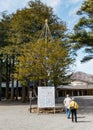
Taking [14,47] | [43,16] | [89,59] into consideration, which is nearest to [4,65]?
[14,47]

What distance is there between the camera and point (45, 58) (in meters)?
33.5

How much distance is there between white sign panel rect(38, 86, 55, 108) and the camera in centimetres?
2898

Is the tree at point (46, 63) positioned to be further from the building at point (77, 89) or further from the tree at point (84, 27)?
the building at point (77, 89)

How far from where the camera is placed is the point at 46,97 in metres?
29.1

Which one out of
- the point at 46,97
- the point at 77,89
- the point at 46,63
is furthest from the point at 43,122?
the point at 77,89

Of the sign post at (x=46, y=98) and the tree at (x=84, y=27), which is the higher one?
the tree at (x=84, y=27)

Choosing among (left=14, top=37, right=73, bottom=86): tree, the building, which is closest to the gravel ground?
(left=14, top=37, right=73, bottom=86): tree

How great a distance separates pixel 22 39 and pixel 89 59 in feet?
39.9

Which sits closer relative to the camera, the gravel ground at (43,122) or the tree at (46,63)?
the gravel ground at (43,122)

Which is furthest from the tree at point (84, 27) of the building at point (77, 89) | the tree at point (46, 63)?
the building at point (77, 89)

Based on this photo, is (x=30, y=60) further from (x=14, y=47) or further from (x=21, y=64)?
(x=14, y=47)

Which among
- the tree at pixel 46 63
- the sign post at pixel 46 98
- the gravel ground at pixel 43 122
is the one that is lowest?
the gravel ground at pixel 43 122

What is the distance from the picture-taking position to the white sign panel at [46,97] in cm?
2898

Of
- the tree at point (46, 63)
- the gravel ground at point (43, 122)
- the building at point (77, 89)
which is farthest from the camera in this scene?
the building at point (77, 89)
